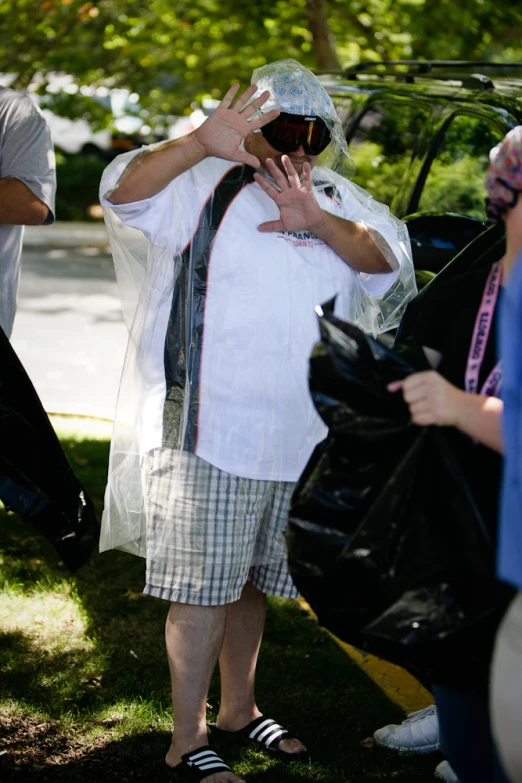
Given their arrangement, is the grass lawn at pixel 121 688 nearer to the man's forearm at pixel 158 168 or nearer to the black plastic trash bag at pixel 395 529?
the black plastic trash bag at pixel 395 529

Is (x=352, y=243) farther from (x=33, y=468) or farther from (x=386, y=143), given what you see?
(x=386, y=143)

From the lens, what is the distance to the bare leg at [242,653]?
10.7 feet

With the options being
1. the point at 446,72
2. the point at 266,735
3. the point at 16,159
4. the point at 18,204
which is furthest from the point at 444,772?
the point at 446,72

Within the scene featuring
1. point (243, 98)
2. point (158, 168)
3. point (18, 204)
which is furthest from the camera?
point (18, 204)

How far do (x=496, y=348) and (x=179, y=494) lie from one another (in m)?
1.15

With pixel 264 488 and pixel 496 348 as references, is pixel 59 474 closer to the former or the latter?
pixel 264 488

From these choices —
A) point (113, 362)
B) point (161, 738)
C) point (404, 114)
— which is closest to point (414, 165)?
point (404, 114)

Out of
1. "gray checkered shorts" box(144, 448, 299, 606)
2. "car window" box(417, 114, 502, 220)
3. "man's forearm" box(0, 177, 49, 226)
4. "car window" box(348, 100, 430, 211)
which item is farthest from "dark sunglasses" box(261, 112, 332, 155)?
"car window" box(348, 100, 430, 211)

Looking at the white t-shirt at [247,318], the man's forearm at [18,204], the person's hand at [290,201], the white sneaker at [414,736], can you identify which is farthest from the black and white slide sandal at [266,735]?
the man's forearm at [18,204]

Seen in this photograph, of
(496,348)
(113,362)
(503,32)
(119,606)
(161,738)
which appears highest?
(496,348)

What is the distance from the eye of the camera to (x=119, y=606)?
4.23 m

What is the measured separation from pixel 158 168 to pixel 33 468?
1.00 meters

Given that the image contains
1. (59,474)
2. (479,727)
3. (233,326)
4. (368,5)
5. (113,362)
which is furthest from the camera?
(368,5)

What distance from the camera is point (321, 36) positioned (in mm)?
9945
